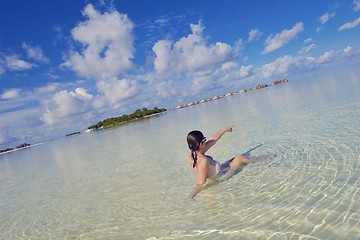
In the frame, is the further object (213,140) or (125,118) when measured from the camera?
(125,118)

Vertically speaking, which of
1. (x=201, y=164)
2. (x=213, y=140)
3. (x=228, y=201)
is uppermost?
(x=213, y=140)

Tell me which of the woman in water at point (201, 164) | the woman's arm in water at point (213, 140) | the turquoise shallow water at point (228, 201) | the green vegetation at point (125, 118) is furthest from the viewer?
the green vegetation at point (125, 118)

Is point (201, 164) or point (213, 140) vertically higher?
point (213, 140)

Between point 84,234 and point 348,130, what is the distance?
7.92 m

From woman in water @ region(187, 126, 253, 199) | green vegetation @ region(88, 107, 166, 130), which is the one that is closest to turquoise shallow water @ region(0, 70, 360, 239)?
woman in water @ region(187, 126, 253, 199)

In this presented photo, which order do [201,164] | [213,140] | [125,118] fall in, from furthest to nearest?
1. [125,118]
2. [213,140]
3. [201,164]

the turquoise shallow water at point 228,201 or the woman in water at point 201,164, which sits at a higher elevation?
the woman in water at point 201,164

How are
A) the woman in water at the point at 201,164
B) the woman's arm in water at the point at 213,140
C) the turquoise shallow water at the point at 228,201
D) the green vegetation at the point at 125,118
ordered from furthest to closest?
1. the green vegetation at the point at 125,118
2. the woman's arm in water at the point at 213,140
3. the woman in water at the point at 201,164
4. the turquoise shallow water at the point at 228,201

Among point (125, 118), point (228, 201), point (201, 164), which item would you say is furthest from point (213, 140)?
point (125, 118)

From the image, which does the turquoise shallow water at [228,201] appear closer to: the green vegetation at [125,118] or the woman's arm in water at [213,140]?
the woman's arm in water at [213,140]

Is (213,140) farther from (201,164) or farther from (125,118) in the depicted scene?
(125,118)

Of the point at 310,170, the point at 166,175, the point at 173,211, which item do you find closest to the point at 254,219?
the point at 173,211

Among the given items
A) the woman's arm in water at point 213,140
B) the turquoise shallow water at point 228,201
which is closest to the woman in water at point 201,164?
the woman's arm in water at point 213,140

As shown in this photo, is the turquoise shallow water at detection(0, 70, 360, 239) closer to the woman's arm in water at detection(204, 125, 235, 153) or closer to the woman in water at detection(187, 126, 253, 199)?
the woman in water at detection(187, 126, 253, 199)
